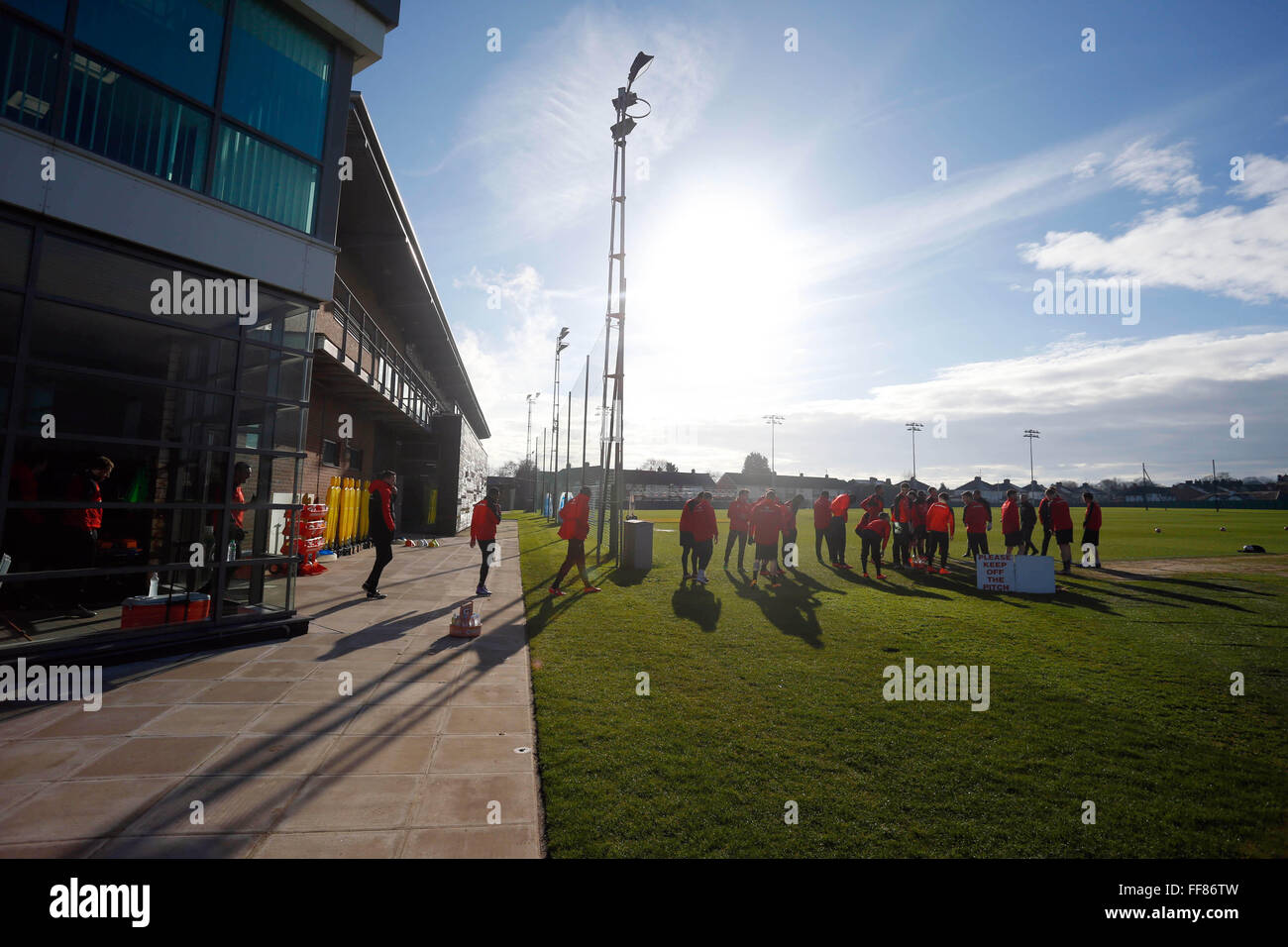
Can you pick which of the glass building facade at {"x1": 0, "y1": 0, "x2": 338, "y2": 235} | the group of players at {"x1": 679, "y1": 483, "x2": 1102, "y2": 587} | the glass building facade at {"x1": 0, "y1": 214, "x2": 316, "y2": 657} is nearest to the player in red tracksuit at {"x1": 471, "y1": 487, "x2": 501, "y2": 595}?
the glass building facade at {"x1": 0, "y1": 214, "x2": 316, "y2": 657}

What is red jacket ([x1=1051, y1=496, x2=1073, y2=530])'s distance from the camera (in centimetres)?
1334

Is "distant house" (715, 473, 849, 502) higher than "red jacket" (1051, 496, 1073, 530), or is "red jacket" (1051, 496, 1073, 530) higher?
"distant house" (715, 473, 849, 502)

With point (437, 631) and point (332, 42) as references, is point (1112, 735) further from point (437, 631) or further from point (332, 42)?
point (332, 42)

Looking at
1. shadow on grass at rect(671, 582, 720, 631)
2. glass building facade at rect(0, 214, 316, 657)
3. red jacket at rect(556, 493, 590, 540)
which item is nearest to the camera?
glass building facade at rect(0, 214, 316, 657)

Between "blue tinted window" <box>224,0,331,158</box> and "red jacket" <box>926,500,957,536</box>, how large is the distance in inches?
567

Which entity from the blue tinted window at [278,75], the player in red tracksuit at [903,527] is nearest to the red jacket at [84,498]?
the blue tinted window at [278,75]

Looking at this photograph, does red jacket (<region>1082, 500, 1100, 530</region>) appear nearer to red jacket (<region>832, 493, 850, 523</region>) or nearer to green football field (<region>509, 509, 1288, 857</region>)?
green football field (<region>509, 509, 1288, 857</region>)

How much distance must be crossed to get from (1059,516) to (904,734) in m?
12.2

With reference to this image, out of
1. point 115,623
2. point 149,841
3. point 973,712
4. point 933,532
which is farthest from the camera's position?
point 933,532

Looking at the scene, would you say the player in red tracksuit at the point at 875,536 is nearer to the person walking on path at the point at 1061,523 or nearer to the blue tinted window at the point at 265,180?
the person walking on path at the point at 1061,523

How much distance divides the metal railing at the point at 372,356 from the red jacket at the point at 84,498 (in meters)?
4.88
